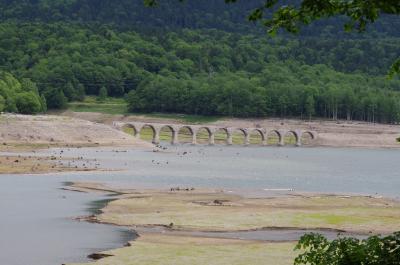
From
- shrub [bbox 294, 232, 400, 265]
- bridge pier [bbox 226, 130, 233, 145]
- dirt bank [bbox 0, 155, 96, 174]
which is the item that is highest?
shrub [bbox 294, 232, 400, 265]

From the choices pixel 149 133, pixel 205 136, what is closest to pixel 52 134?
pixel 149 133

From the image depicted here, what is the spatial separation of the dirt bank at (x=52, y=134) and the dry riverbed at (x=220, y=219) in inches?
2240

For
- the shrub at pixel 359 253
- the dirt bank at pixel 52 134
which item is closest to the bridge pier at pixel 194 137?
the dirt bank at pixel 52 134

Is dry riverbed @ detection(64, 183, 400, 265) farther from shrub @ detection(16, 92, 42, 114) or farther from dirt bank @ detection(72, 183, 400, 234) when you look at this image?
shrub @ detection(16, 92, 42, 114)

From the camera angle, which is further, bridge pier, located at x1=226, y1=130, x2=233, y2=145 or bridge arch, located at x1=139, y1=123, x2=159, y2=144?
bridge pier, located at x1=226, y1=130, x2=233, y2=145

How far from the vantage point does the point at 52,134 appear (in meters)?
139

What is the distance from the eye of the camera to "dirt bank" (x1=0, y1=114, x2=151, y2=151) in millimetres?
130750

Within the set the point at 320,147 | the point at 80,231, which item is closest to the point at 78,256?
the point at 80,231

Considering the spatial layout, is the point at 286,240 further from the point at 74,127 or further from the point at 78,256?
the point at 74,127

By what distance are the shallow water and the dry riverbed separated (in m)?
2.03

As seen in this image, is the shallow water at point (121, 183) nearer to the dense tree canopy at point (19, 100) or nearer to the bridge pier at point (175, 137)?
the bridge pier at point (175, 137)

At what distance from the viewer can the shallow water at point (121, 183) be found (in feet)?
135

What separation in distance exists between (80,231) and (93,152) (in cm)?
8467

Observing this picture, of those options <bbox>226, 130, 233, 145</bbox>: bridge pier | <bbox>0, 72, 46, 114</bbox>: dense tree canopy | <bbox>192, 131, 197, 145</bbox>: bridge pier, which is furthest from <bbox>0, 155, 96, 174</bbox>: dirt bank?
<bbox>226, 130, 233, 145</bbox>: bridge pier
